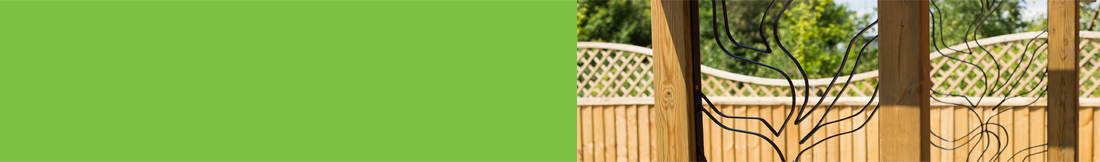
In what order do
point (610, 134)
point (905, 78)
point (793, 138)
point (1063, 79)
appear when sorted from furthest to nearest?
point (610, 134) < point (793, 138) < point (1063, 79) < point (905, 78)

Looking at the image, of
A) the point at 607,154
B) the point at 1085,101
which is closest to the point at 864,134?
the point at 1085,101

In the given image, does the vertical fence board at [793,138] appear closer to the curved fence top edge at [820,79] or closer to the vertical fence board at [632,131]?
the curved fence top edge at [820,79]

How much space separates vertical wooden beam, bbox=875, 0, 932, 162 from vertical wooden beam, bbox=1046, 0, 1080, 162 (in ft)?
4.21

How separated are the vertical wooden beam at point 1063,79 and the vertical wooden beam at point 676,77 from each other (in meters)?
1.44

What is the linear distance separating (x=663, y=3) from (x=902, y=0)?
33cm

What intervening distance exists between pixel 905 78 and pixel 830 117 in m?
2.92

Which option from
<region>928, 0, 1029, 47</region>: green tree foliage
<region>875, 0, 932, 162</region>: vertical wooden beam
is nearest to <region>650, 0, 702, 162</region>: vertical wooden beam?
<region>875, 0, 932, 162</region>: vertical wooden beam

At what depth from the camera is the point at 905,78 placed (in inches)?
37.7

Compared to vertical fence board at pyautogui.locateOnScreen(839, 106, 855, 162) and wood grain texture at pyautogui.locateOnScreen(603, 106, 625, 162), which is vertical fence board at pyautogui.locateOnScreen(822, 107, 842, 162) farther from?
wood grain texture at pyautogui.locateOnScreen(603, 106, 625, 162)

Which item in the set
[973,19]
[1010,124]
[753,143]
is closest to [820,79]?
[753,143]

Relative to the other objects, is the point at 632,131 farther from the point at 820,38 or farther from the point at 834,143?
the point at 820,38

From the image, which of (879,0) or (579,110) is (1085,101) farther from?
(879,0)

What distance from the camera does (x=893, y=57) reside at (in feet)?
3.15

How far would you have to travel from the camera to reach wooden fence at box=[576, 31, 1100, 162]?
10.4ft
